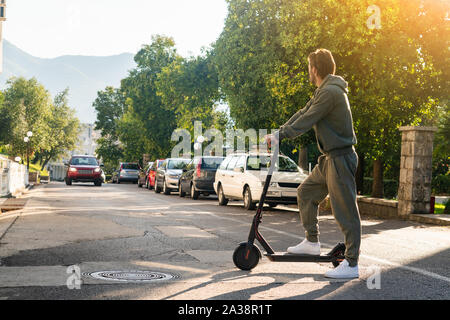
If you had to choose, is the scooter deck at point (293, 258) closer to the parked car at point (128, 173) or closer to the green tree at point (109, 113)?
the parked car at point (128, 173)

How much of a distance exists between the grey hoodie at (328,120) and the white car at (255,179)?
11266 millimetres

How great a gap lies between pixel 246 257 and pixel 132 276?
116 cm

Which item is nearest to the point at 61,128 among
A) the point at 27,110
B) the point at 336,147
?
the point at 27,110

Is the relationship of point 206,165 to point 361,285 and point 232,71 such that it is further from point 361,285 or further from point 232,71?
point 361,285

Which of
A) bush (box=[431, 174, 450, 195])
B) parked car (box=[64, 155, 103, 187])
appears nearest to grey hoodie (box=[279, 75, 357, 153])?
parked car (box=[64, 155, 103, 187])

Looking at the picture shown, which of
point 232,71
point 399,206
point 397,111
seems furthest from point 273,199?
point 232,71

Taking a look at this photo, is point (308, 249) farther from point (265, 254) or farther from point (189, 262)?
point (189, 262)

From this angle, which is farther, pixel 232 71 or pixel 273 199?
pixel 232 71

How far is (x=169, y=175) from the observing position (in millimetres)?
28656

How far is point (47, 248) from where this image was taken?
8336 mm

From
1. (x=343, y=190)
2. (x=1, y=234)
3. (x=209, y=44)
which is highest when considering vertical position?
(x=209, y=44)

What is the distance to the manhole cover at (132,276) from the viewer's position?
6070 mm

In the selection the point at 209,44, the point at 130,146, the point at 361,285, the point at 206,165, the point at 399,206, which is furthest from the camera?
the point at 130,146
